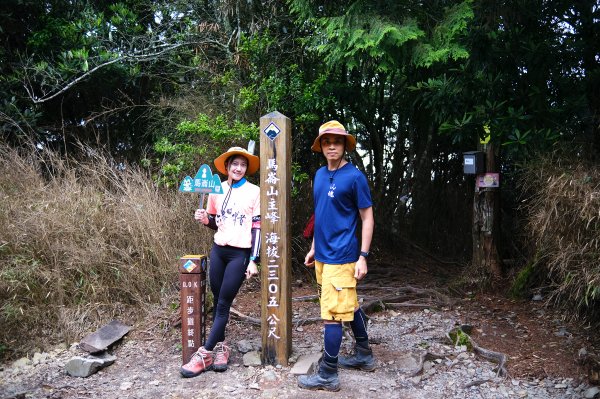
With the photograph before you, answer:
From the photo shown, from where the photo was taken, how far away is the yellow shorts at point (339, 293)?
156 inches

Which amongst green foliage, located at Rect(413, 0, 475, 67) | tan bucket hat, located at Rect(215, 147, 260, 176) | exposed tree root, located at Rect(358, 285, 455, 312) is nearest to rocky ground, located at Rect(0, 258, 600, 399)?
exposed tree root, located at Rect(358, 285, 455, 312)

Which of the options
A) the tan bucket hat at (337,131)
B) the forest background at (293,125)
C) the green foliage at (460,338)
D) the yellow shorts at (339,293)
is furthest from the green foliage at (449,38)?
the green foliage at (460,338)

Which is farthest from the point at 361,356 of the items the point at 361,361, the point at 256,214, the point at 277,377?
the point at 256,214

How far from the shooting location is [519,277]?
6645 millimetres

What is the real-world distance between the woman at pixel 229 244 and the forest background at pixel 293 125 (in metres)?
1.65

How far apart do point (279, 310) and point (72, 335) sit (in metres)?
2.41

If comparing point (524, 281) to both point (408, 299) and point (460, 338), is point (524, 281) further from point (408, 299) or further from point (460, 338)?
point (460, 338)

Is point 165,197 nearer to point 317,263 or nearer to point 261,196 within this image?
point 261,196

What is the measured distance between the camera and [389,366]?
463 centimetres

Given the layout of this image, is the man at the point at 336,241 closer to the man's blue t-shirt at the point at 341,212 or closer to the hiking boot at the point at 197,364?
the man's blue t-shirt at the point at 341,212

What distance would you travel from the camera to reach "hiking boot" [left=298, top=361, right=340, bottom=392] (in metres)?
4.05

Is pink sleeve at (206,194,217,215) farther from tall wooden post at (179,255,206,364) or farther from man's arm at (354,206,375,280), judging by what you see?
man's arm at (354,206,375,280)

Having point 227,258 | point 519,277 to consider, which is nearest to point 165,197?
point 227,258

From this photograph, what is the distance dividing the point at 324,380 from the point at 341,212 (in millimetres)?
1287
